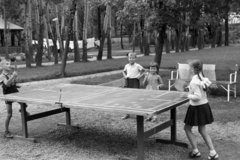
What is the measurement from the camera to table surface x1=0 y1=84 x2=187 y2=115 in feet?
15.0

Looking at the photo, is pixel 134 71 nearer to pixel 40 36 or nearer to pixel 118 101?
pixel 118 101

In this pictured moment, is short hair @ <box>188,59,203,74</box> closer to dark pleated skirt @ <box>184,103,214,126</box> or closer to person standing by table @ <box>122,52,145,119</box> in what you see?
dark pleated skirt @ <box>184,103,214,126</box>

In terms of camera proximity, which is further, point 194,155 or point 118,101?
point 118,101

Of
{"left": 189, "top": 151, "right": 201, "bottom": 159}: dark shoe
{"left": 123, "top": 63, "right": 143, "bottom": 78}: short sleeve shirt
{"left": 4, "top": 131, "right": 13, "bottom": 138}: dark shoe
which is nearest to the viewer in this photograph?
{"left": 189, "top": 151, "right": 201, "bottom": 159}: dark shoe

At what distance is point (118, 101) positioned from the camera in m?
5.07

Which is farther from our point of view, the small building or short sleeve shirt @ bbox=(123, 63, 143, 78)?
the small building

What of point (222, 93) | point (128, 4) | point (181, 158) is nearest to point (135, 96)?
point (181, 158)

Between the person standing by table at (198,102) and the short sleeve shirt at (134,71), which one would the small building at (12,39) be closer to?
the short sleeve shirt at (134,71)

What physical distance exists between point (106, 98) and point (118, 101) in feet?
1.23

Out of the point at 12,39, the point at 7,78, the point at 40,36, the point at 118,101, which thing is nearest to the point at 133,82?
the point at 118,101

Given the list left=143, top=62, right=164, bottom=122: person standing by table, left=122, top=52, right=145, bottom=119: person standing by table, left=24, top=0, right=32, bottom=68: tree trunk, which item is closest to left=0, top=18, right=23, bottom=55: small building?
left=24, top=0, right=32, bottom=68: tree trunk

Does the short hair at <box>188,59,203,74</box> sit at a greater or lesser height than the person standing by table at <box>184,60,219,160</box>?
greater

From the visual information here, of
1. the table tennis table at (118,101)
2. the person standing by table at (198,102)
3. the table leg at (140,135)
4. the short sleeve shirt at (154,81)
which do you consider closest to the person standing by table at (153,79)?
the short sleeve shirt at (154,81)

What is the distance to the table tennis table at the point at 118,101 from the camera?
457 centimetres
